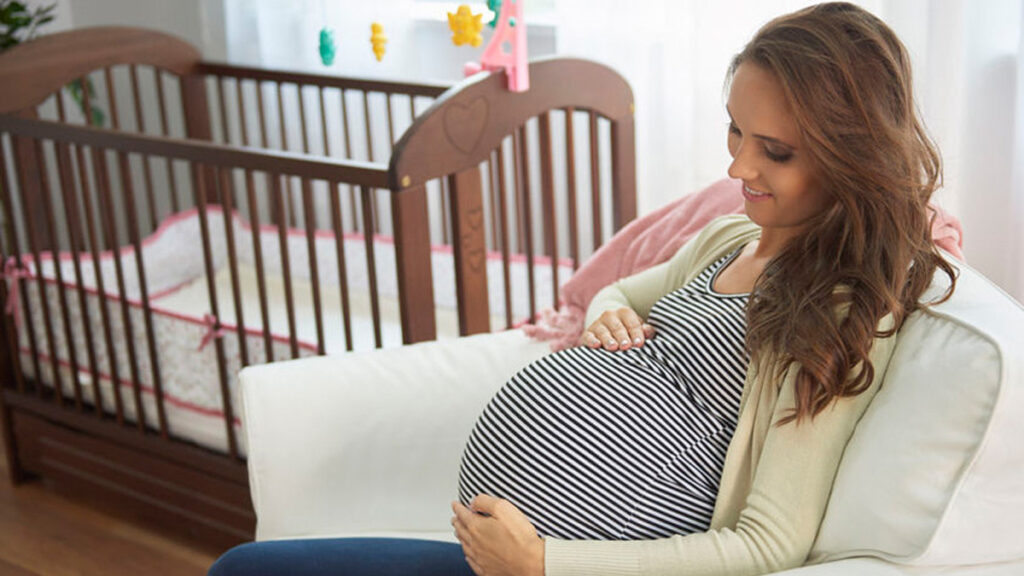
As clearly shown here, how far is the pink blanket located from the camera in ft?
5.85

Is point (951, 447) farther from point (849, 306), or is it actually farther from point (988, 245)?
point (988, 245)

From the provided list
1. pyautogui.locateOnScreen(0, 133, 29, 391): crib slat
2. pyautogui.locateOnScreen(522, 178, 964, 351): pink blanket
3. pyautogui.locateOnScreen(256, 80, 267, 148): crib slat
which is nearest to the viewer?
pyautogui.locateOnScreen(522, 178, 964, 351): pink blanket

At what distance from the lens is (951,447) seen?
1097mm

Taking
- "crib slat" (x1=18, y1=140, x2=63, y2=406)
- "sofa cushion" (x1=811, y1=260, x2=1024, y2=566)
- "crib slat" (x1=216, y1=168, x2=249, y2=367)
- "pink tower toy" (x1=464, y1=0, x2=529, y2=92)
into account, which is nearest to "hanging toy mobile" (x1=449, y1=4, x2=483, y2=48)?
"pink tower toy" (x1=464, y1=0, x2=529, y2=92)

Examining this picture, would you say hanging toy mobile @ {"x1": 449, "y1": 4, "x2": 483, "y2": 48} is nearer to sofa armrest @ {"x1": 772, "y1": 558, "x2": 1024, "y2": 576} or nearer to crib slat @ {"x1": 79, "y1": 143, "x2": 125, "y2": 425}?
crib slat @ {"x1": 79, "y1": 143, "x2": 125, "y2": 425}

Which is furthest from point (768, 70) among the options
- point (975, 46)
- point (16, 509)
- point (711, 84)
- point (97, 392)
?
point (16, 509)

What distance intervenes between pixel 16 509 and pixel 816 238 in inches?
81.1

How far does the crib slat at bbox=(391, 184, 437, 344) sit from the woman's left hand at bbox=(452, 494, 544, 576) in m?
0.71

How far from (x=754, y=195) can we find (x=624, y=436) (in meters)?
0.29

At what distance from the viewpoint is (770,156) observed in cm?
122

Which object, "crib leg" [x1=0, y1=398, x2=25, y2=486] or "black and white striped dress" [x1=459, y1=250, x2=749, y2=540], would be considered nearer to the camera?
"black and white striped dress" [x1=459, y1=250, x2=749, y2=540]

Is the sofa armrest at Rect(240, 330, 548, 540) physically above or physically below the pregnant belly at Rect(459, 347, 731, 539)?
below

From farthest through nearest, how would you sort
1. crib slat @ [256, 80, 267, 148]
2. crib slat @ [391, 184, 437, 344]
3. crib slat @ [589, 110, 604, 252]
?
crib slat @ [256, 80, 267, 148]
crib slat @ [589, 110, 604, 252]
crib slat @ [391, 184, 437, 344]

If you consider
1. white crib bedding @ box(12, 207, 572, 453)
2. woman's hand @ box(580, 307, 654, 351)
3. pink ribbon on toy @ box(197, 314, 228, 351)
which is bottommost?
white crib bedding @ box(12, 207, 572, 453)
